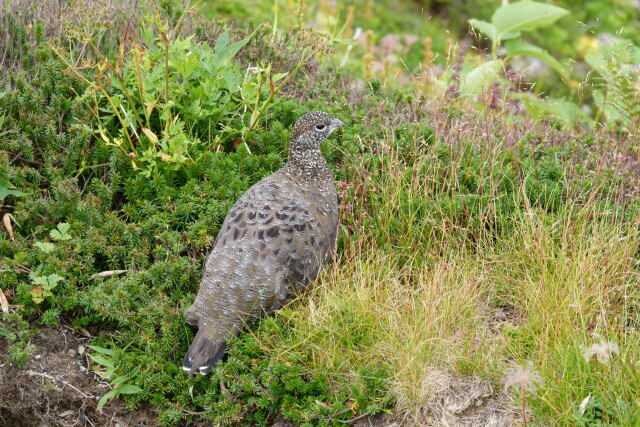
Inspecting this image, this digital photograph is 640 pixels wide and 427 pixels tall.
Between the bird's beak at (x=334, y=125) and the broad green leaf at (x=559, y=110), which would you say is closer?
the bird's beak at (x=334, y=125)

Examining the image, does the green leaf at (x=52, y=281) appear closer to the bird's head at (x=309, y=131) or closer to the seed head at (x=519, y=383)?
→ the bird's head at (x=309, y=131)

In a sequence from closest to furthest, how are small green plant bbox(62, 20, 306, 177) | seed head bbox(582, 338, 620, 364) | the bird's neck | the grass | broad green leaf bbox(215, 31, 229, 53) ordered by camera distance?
1. seed head bbox(582, 338, 620, 364)
2. the grass
3. the bird's neck
4. small green plant bbox(62, 20, 306, 177)
5. broad green leaf bbox(215, 31, 229, 53)

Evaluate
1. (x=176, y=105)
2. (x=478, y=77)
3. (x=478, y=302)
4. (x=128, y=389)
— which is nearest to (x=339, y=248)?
(x=478, y=302)

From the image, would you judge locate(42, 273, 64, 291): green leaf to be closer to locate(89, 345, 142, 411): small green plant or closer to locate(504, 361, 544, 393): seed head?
locate(89, 345, 142, 411): small green plant

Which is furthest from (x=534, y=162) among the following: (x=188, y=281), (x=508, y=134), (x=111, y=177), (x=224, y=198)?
(x=111, y=177)

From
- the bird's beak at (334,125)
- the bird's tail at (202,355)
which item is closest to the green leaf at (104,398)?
the bird's tail at (202,355)

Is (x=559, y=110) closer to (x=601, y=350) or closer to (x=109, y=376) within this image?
(x=601, y=350)

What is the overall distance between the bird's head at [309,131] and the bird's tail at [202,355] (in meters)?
1.44

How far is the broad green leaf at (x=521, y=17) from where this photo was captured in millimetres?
6812

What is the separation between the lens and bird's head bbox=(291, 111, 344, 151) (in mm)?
5320

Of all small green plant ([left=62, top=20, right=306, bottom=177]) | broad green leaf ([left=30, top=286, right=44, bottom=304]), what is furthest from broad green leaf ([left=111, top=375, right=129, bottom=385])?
small green plant ([left=62, top=20, right=306, bottom=177])

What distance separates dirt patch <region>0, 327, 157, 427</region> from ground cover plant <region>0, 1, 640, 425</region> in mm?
12

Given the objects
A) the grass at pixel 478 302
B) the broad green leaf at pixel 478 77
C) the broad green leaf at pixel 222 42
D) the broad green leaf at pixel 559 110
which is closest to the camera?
the grass at pixel 478 302

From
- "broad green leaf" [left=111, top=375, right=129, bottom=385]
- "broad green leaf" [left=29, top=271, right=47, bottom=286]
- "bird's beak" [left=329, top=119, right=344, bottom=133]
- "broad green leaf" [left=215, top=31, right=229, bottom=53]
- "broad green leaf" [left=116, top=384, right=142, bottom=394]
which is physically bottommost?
"broad green leaf" [left=116, top=384, right=142, bottom=394]
